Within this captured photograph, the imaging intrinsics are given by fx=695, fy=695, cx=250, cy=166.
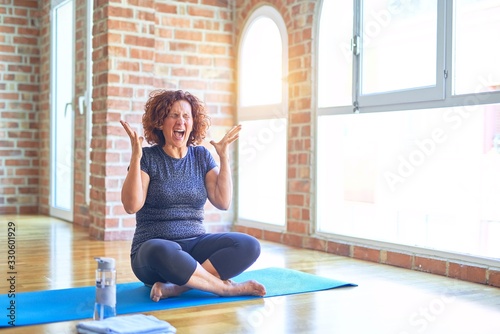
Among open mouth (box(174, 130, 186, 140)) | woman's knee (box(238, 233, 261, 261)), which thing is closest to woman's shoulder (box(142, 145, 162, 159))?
open mouth (box(174, 130, 186, 140))

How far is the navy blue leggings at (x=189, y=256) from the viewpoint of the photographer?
309cm

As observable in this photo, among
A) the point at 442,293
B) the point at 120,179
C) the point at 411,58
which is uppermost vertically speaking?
the point at 411,58

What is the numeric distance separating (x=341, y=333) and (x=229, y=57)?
3635 millimetres

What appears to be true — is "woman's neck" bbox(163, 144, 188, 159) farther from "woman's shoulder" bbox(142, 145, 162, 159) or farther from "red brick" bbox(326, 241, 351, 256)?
"red brick" bbox(326, 241, 351, 256)

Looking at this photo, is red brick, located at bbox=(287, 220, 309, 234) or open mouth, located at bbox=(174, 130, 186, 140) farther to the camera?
red brick, located at bbox=(287, 220, 309, 234)

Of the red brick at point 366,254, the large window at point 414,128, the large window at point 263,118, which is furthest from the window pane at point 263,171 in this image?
the red brick at point 366,254

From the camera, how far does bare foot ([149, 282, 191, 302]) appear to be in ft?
10.3

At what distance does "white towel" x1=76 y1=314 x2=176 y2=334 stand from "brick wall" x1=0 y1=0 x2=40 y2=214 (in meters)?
5.16

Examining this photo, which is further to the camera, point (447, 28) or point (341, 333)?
point (447, 28)

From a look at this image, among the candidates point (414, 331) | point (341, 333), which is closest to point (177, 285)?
point (341, 333)

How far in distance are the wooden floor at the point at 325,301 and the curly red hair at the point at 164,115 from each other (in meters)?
0.82

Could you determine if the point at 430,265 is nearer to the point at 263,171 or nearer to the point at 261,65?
the point at 263,171

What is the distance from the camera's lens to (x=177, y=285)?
3219 millimetres

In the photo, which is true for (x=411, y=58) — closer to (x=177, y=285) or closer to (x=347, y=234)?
(x=347, y=234)
